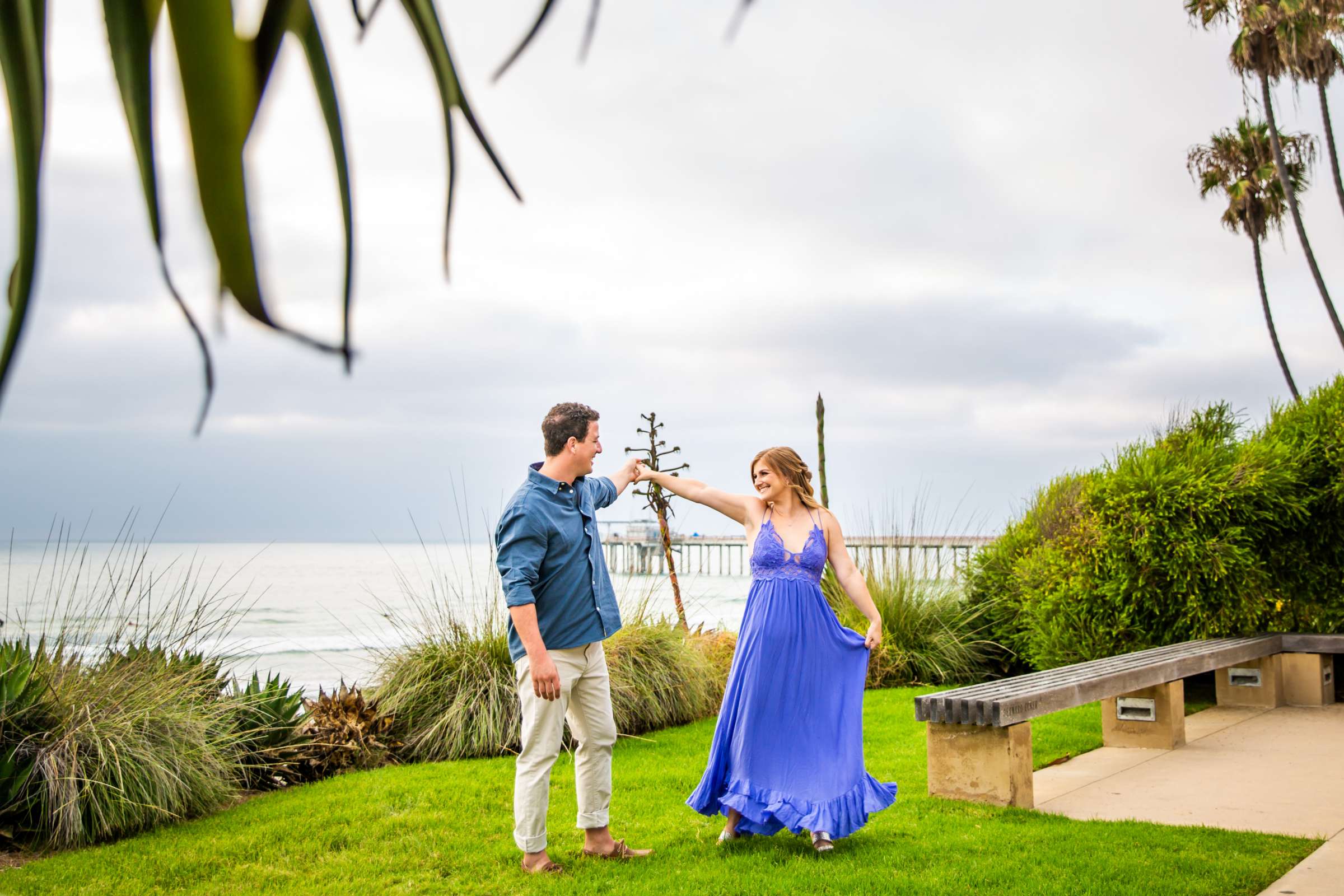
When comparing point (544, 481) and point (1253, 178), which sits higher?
point (1253, 178)

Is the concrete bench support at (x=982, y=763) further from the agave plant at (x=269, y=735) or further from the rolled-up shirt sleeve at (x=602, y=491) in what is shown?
the agave plant at (x=269, y=735)

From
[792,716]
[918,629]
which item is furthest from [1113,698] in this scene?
[792,716]

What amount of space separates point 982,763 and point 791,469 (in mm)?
2032

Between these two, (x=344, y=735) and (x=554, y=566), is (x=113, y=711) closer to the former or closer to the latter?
(x=344, y=735)

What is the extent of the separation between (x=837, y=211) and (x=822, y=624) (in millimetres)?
3784

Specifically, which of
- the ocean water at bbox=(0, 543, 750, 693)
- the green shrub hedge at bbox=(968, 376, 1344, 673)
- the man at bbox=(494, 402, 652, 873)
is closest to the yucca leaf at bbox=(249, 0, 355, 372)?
the man at bbox=(494, 402, 652, 873)

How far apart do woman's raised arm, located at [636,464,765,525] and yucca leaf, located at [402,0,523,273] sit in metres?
4.57

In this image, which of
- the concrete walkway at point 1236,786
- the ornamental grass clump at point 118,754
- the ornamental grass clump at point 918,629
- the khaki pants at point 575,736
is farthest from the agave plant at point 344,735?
the ornamental grass clump at point 918,629

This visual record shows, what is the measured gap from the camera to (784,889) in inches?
161

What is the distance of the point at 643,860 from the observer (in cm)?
467

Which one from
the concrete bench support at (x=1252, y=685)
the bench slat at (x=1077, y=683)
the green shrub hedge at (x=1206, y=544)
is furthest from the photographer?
the concrete bench support at (x=1252, y=685)

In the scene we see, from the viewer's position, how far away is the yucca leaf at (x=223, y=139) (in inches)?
17.1

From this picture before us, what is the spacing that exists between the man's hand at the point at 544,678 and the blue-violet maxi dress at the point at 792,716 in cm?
97

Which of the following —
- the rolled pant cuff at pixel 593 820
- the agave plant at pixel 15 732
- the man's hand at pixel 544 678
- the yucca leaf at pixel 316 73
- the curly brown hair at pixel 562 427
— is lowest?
the rolled pant cuff at pixel 593 820
